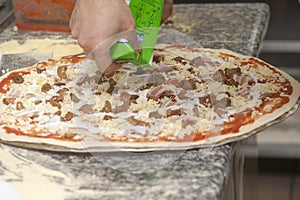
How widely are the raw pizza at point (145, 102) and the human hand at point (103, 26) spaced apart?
0.27ft

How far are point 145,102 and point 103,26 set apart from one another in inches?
7.5

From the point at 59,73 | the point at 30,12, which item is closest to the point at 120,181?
the point at 59,73

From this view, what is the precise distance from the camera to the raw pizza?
125 cm

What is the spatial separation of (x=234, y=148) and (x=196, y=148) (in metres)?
0.10

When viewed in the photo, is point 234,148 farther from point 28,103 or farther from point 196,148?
point 28,103

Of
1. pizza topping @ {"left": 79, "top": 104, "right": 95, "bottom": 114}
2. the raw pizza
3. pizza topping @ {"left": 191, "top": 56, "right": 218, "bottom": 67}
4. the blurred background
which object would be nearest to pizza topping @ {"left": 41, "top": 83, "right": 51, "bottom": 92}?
the raw pizza

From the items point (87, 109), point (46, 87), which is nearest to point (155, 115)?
point (87, 109)

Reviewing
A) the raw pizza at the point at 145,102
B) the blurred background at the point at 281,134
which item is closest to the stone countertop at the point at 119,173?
the raw pizza at the point at 145,102

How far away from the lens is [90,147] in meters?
1.21

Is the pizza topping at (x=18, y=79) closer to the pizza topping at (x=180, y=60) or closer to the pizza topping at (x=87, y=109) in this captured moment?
the pizza topping at (x=87, y=109)

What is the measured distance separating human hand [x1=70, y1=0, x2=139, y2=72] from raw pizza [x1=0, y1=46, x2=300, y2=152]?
8 cm

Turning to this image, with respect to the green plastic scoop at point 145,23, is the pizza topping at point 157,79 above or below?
below

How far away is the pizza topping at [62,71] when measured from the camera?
153cm

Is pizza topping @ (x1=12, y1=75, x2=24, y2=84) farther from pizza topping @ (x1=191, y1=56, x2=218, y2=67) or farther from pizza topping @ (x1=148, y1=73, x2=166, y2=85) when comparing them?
pizza topping @ (x1=191, y1=56, x2=218, y2=67)
